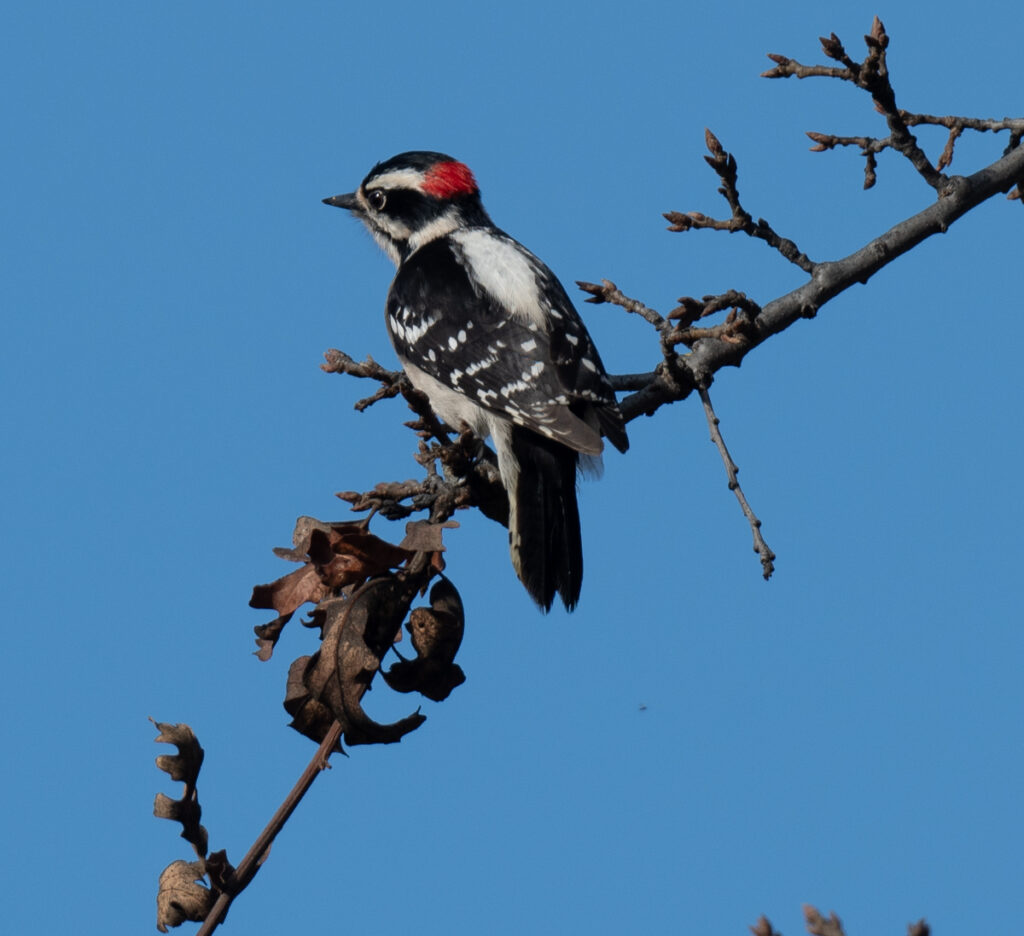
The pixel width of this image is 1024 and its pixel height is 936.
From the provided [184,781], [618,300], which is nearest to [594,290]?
[618,300]

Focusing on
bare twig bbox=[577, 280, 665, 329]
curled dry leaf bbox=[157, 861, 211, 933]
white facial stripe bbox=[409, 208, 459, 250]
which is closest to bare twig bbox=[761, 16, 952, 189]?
bare twig bbox=[577, 280, 665, 329]

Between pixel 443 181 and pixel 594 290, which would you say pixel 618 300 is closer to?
pixel 594 290

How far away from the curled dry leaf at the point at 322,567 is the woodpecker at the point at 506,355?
2.76ft

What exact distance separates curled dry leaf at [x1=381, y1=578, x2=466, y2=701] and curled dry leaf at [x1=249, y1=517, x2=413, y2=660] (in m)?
0.19

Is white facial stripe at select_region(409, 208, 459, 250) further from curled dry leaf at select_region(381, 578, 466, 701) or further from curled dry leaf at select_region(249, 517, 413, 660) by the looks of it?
curled dry leaf at select_region(381, 578, 466, 701)

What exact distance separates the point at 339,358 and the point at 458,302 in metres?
1.14

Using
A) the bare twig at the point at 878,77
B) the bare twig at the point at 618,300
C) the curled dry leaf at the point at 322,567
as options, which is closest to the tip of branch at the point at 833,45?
the bare twig at the point at 878,77

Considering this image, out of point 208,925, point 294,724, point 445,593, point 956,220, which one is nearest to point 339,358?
point 445,593

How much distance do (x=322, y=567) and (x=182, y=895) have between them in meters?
1.03

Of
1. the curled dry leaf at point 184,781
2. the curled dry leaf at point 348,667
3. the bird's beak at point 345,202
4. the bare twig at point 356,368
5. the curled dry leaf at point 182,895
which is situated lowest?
the curled dry leaf at point 182,895

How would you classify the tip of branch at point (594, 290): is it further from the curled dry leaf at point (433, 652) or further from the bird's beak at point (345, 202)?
the bird's beak at point (345, 202)

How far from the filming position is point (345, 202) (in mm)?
6555

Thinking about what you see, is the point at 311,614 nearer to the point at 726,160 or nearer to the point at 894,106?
the point at 726,160

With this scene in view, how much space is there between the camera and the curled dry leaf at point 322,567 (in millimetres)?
3619
